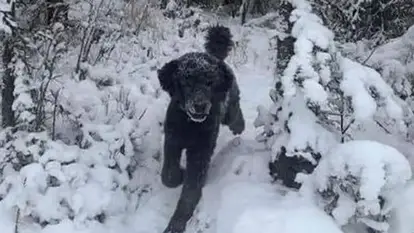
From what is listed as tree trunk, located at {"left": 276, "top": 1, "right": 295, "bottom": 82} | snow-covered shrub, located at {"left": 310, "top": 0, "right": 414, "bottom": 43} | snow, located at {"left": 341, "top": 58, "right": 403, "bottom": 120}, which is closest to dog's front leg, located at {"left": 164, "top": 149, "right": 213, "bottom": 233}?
tree trunk, located at {"left": 276, "top": 1, "right": 295, "bottom": 82}

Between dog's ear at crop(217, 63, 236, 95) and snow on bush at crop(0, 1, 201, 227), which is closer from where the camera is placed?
snow on bush at crop(0, 1, 201, 227)

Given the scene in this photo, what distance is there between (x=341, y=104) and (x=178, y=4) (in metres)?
5.70

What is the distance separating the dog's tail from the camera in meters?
5.71

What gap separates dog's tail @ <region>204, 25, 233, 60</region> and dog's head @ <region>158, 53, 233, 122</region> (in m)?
0.68

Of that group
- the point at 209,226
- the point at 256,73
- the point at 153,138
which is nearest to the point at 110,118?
the point at 153,138

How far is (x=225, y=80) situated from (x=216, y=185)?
0.84 m

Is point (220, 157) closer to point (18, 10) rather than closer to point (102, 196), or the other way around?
point (102, 196)

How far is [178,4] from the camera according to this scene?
31.8 feet

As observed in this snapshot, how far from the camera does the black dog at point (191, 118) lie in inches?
183

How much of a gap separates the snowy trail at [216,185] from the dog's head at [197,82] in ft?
1.77

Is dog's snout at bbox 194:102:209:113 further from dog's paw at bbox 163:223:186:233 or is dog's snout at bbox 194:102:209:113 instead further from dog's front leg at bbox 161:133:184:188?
dog's paw at bbox 163:223:186:233

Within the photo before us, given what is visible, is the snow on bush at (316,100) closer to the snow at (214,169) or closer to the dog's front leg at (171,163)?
the snow at (214,169)

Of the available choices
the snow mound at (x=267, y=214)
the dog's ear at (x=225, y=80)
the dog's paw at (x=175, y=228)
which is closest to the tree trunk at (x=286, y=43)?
the dog's ear at (x=225, y=80)

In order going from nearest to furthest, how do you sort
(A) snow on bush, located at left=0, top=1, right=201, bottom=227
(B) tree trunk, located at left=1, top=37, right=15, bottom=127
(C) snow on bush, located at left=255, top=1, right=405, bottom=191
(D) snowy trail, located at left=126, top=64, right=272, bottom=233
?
(C) snow on bush, located at left=255, top=1, right=405, bottom=191 < (A) snow on bush, located at left=0, top=1, right=201, bottom=227 < (D) snowy trail, located at left=126, top=64, right=272, bottom=233 < (B) tree trunk, located at left=1, top=37, right=15, bottom=127
